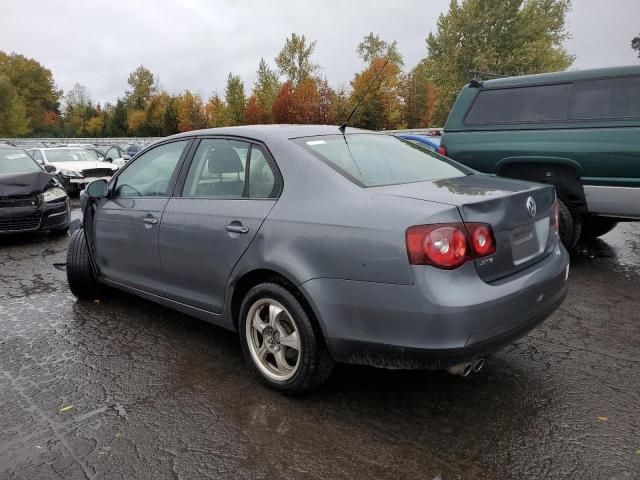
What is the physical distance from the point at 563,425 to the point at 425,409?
2.31 ft

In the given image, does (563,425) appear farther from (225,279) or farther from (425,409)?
(225,279)

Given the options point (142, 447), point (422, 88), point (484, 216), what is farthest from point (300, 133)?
point (422, 88)

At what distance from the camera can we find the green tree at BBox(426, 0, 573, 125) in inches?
1925

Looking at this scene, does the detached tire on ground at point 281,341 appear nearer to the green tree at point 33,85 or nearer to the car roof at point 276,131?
the car roof at point 276,131

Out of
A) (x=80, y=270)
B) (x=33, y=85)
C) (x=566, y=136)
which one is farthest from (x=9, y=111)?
(x=566, y=136)

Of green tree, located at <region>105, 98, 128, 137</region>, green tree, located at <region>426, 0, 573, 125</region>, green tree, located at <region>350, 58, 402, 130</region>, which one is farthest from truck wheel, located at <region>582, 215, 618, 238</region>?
green tree, located at <region>105, 98, 128, 137</region>

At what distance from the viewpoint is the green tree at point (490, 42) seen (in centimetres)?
4891

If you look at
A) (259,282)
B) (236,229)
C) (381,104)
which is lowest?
(259,282)

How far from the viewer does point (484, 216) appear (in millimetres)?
2502

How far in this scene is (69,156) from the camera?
15.4 meters

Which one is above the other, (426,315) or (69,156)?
(426,315)

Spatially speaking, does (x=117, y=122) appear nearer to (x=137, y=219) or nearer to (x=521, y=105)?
(x=521, y=105)

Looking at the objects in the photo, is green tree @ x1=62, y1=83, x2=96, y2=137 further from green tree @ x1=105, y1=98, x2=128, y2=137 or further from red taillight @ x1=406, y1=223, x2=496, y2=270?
red taillight @ x1=406, y1=223, x2=496, y2=270

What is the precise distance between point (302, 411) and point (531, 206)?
1.71 m
